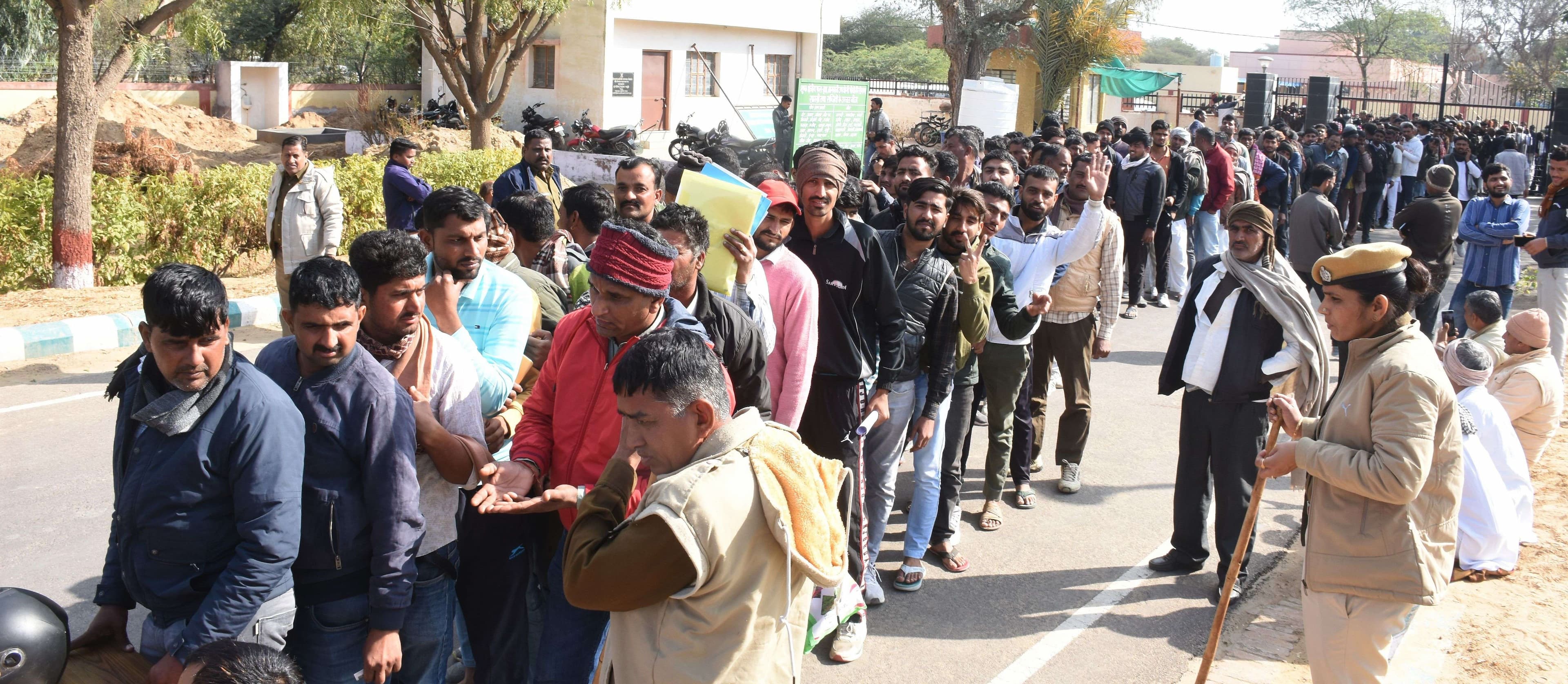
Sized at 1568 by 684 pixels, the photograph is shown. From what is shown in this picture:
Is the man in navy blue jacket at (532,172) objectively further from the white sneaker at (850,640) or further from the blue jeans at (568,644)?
the blue jeans at (568,644)

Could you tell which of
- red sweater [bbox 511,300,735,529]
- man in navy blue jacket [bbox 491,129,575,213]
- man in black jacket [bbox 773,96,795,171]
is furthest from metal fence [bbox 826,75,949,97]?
red sweater [bbox 511,300,735,529]

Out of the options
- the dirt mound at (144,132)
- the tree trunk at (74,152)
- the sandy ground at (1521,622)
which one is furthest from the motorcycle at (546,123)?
the sandy ground at (1521,622)

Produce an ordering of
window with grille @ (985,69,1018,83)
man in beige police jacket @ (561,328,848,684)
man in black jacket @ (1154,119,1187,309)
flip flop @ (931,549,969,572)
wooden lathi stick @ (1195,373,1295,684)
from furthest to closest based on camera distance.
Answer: window with grille @ (985,69,1018,83), man in black jacket @ (1154,119,1187,309), flip flop @ (931,549,969,572), wooden lathi stick @ (1195,373,1295,684), man in beige police jacket @ (561,328,848,684)

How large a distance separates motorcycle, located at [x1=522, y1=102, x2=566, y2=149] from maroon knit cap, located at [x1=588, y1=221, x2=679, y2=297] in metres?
17.2

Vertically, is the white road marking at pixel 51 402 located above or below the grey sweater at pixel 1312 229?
below

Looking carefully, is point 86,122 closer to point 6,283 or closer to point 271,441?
point 6,283

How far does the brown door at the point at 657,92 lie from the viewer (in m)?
29.3

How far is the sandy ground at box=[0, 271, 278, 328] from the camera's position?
9.50m

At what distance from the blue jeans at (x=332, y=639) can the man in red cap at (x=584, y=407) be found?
47 centimetres

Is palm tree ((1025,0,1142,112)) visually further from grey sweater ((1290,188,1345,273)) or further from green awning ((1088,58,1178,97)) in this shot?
grey sweater ((1290,188,1345,273))

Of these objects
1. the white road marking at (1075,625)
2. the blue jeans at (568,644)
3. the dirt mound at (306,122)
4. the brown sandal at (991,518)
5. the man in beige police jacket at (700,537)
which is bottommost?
the white road marking at (1075,625)

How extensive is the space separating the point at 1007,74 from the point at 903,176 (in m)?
23.4

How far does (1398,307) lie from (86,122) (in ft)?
36.4

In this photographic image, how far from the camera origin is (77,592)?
4930mm
